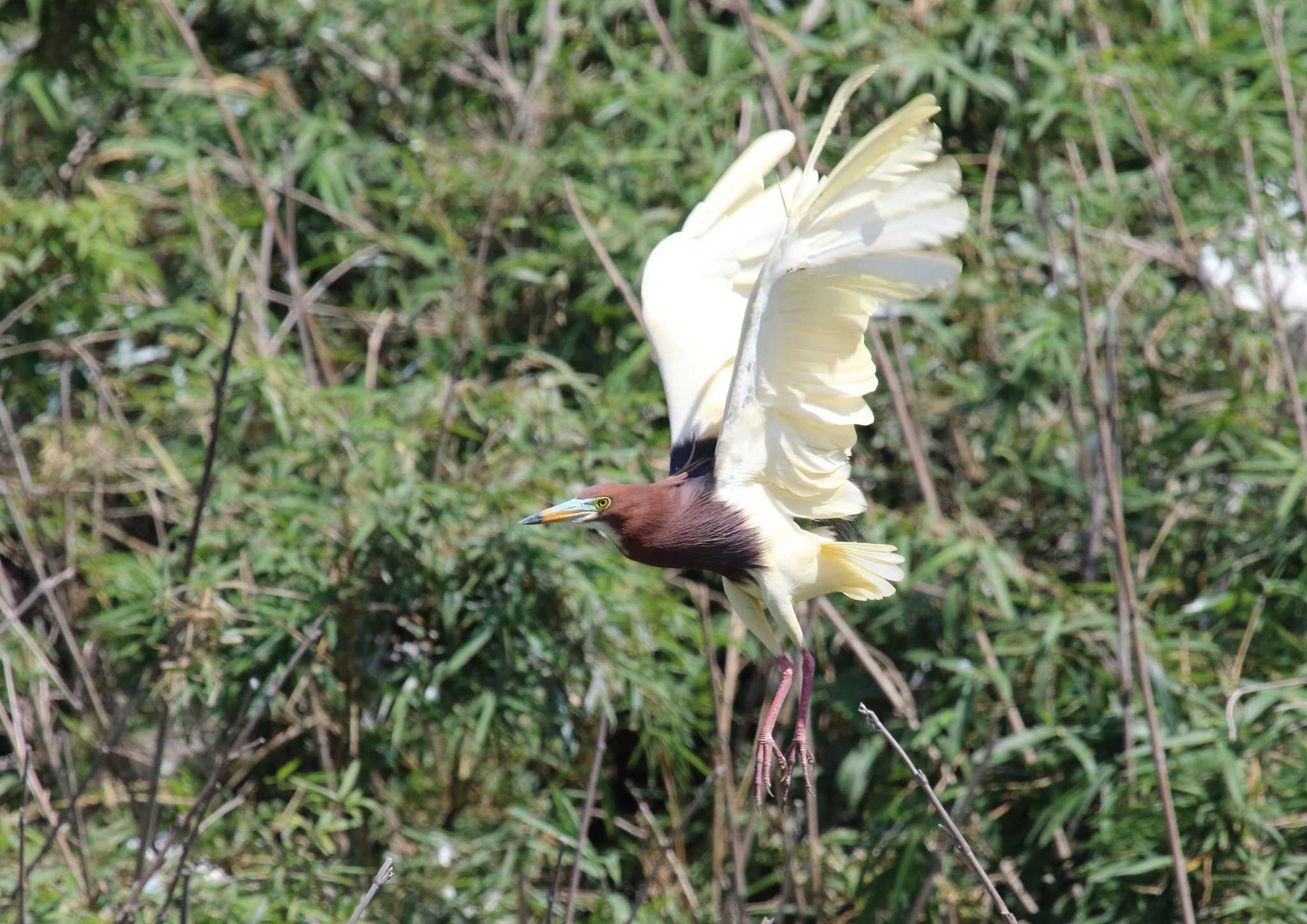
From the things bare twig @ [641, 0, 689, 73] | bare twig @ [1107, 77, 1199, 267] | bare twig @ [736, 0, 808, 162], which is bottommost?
bare twig @ [1107, 77, 1199, 267]

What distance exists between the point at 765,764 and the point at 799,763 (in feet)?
0.31

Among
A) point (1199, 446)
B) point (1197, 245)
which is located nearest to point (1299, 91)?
point (1197, 245)

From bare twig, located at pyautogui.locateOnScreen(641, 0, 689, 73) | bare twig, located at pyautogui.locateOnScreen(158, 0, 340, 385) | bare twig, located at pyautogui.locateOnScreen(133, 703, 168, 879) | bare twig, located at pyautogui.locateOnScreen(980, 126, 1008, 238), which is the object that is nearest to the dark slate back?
bare twig, located at pyautogui.locateOnScreen(133, 703, 168, 879)

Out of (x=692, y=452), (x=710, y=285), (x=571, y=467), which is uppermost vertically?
(x=710, y=285)

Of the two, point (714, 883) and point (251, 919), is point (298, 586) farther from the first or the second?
point (714, 883)

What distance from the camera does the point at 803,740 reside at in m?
2.86

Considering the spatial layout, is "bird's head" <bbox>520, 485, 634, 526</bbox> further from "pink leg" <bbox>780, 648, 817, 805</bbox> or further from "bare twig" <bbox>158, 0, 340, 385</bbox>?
"bare twig" <bbox>158, 0, 340, 385</bbox>

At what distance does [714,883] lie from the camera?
4027 mm

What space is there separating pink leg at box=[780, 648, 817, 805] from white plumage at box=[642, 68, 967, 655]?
0.08 meters

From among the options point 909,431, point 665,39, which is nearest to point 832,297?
point 909,431

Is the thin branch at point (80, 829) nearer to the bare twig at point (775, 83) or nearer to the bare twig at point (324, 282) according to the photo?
the bare twig at point (324, 282)

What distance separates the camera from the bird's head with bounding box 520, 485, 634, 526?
283 cm

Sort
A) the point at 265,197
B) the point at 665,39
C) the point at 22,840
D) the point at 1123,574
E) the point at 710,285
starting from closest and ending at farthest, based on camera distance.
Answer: the point at 22,840, the point at 1123,574, the point at 710,285, the point at 265,197, the point at 665,39

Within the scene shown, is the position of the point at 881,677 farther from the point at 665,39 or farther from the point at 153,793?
the point at 665,39
